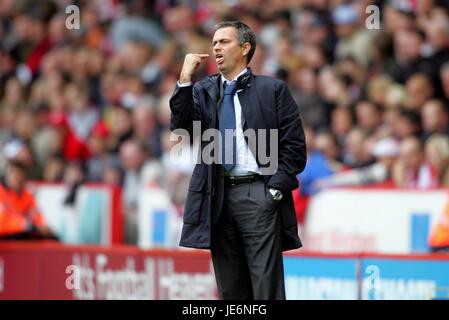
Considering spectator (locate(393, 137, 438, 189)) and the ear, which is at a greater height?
the ear

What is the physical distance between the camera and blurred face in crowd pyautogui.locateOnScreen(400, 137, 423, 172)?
11.7 metres

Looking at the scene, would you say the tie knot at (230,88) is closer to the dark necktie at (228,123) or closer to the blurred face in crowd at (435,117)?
the dark necktie at (228,123)

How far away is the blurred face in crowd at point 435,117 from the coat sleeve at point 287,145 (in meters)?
4.50

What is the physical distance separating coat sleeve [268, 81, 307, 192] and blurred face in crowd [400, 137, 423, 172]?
4.14 m

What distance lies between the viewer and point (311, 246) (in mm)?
12258

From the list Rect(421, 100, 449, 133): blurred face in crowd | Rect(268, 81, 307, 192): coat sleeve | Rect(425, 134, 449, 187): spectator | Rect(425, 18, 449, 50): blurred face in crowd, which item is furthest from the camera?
Rect(425, 18, 449, 50): blurred face in crowd

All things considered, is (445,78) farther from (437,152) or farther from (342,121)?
(342,121)

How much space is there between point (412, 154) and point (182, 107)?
475 centimetres

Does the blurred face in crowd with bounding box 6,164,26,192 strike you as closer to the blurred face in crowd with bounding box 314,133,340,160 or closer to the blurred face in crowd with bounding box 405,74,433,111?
the blurred face in crowd with bounding box 314,133,340,160

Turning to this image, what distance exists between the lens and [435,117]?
472 inches
